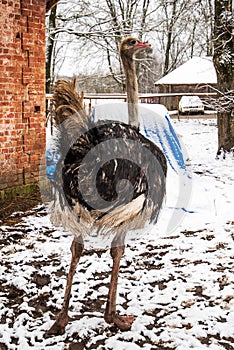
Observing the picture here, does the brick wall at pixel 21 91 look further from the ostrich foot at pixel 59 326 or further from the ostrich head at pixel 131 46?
the ostrich foot at pixel 59 326

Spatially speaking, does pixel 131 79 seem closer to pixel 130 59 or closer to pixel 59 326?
pixel 130 59

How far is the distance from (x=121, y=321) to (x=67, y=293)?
0.44 metres

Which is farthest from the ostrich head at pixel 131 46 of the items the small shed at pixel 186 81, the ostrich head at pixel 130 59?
the small shed at pixel 186 81

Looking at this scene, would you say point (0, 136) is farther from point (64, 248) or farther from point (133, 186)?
point (133, 186)

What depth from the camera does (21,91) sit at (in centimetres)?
657

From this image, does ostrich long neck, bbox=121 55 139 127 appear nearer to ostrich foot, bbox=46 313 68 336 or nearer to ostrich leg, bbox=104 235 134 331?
ostrich leg, bbox=104 235 134 331

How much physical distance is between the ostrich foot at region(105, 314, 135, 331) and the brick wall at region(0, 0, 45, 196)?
10.5 ft

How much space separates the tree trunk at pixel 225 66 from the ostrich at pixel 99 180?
22.1ft

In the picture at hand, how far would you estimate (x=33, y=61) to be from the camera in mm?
6730

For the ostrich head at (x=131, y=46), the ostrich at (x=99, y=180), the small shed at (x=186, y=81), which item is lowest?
the ostrich at (x=99, y=180)

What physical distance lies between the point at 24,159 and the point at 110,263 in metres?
2.55

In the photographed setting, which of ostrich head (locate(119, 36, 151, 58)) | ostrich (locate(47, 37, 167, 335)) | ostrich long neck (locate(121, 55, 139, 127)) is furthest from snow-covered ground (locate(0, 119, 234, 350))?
ostrich head (locate(119, 36, 151, 58))

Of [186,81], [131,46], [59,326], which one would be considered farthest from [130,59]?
[186,81]

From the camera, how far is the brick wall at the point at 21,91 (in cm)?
631
